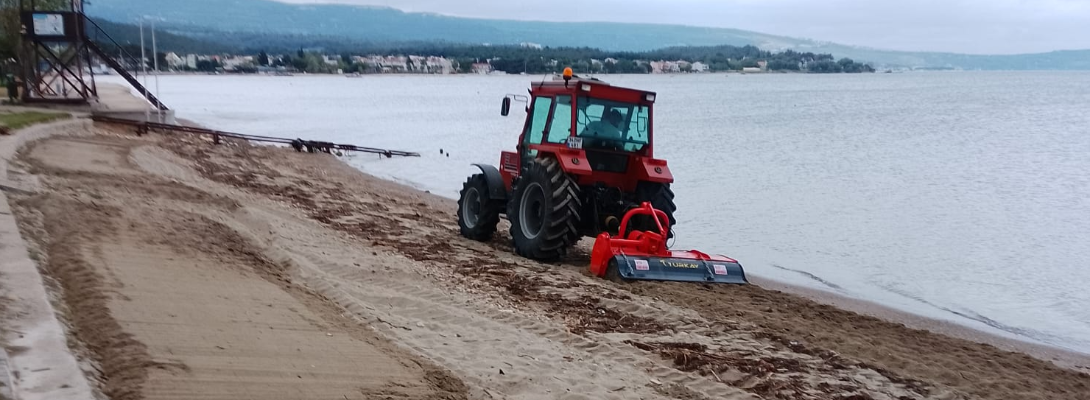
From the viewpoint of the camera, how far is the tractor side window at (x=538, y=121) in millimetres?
10695

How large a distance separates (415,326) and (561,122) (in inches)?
165

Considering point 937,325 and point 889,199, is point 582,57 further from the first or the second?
point 937,325

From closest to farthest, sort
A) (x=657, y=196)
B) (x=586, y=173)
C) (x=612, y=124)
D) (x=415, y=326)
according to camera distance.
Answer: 1. (x=415, y=326)
2. (x=586, y=173)
3. (x=657, y=196)
4. (x=612, y=124)

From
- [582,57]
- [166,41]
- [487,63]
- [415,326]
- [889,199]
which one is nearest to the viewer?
[415,326]

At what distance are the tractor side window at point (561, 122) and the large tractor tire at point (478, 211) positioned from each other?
137 centimetres

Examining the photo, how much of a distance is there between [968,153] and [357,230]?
960 inches

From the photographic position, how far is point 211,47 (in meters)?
186

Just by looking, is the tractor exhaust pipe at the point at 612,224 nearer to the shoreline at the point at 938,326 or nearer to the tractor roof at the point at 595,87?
the tractor roof at the point at 595,87

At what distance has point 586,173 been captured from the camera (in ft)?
32.2

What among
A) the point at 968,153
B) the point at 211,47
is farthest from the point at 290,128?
the point at 211,47

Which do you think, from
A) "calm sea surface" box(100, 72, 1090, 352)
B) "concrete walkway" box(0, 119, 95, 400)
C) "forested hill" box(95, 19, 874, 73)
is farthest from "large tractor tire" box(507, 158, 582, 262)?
"forested hill" box(95, 19, 874, 73)

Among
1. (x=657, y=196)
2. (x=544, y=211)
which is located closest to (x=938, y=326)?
(x=657, y=196)

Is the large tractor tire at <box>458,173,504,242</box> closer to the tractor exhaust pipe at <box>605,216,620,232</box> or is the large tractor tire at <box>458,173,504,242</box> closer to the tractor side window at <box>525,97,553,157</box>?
the tractor side window at <box>525,97,553,157</box>

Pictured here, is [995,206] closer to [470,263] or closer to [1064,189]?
[1064,189]
